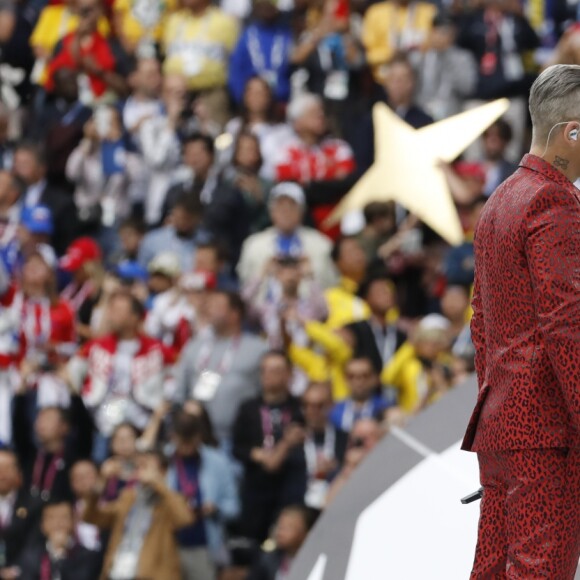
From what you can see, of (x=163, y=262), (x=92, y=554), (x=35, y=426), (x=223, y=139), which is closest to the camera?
(x=92, y=554)

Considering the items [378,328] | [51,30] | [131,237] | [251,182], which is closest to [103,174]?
[131,237]

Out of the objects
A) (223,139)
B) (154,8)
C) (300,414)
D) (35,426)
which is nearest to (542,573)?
(300,414)

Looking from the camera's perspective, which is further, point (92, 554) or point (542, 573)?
point (92, 554)

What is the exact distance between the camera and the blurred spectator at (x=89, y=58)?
12.6m

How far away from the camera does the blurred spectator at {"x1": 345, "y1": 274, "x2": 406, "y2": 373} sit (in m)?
9.38

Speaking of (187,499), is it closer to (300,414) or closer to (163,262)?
(300,414)

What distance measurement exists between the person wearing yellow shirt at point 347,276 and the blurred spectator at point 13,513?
1.96 metres

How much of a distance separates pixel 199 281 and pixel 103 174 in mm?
2001

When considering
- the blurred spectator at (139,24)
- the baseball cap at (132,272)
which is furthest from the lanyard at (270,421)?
the blurred spectator at (139,24)

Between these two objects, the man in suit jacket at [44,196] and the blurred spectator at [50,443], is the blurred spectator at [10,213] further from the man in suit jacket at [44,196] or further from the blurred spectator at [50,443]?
the blurred spectator at [50,443]

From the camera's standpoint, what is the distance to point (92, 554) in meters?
8.99

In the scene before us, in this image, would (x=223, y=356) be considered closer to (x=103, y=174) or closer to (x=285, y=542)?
(x=285, y=542)

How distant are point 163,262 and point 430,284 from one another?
1.66 meters

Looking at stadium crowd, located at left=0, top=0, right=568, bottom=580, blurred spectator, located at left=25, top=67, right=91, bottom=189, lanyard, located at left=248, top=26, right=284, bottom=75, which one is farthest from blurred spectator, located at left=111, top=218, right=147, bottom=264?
lanyard, located at left=248, top=26, right=284, bottom=75
